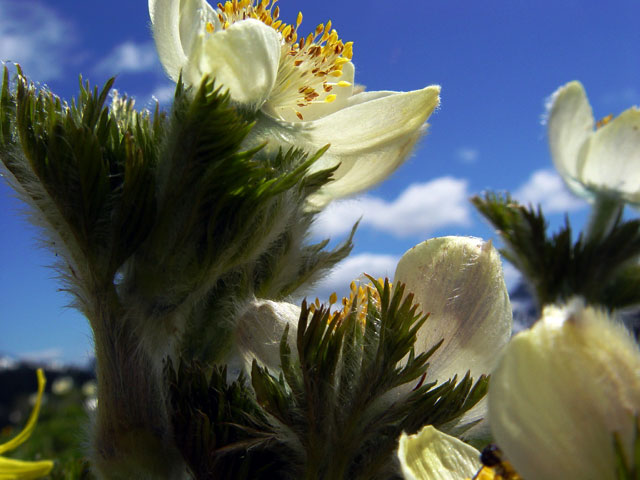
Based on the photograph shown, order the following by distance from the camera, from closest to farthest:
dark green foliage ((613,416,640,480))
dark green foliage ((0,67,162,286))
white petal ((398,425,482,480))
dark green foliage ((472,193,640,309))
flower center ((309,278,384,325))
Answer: dark green foliage ((613,416,640,480)) < white petal ((398,425,482,480)) < dark green foliage ((0,67,162,286)) < flower center ((309,278,384,325)) < dark green foliage ((472,193,640,309))

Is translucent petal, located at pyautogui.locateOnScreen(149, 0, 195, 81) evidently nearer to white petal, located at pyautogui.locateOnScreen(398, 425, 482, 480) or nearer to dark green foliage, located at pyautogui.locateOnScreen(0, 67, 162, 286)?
dark green foliage, located at pyautogui.locateOnScreen(0, 67, 162, 286)

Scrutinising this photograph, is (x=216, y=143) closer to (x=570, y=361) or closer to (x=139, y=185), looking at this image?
(x=139, y=185)

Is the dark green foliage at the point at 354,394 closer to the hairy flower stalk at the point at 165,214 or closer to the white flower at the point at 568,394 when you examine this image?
the hairy flower stalk at the point at 165,214

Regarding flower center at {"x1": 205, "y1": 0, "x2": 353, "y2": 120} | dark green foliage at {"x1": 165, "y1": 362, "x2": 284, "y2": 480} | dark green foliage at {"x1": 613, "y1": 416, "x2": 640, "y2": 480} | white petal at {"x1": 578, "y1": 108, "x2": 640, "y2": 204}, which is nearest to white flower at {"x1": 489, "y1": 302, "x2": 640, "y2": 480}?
dark green foliage at {"x1": 613, "y1": 416, "x2": 640, "y2": 480}

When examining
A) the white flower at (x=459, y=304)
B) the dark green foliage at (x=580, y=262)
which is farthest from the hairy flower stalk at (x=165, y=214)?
the dark green foliage at (x=580, y=262)

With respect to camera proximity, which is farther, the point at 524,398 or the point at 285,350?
the point at 285,350

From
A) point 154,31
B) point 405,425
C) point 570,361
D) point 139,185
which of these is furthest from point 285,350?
point 154,31
